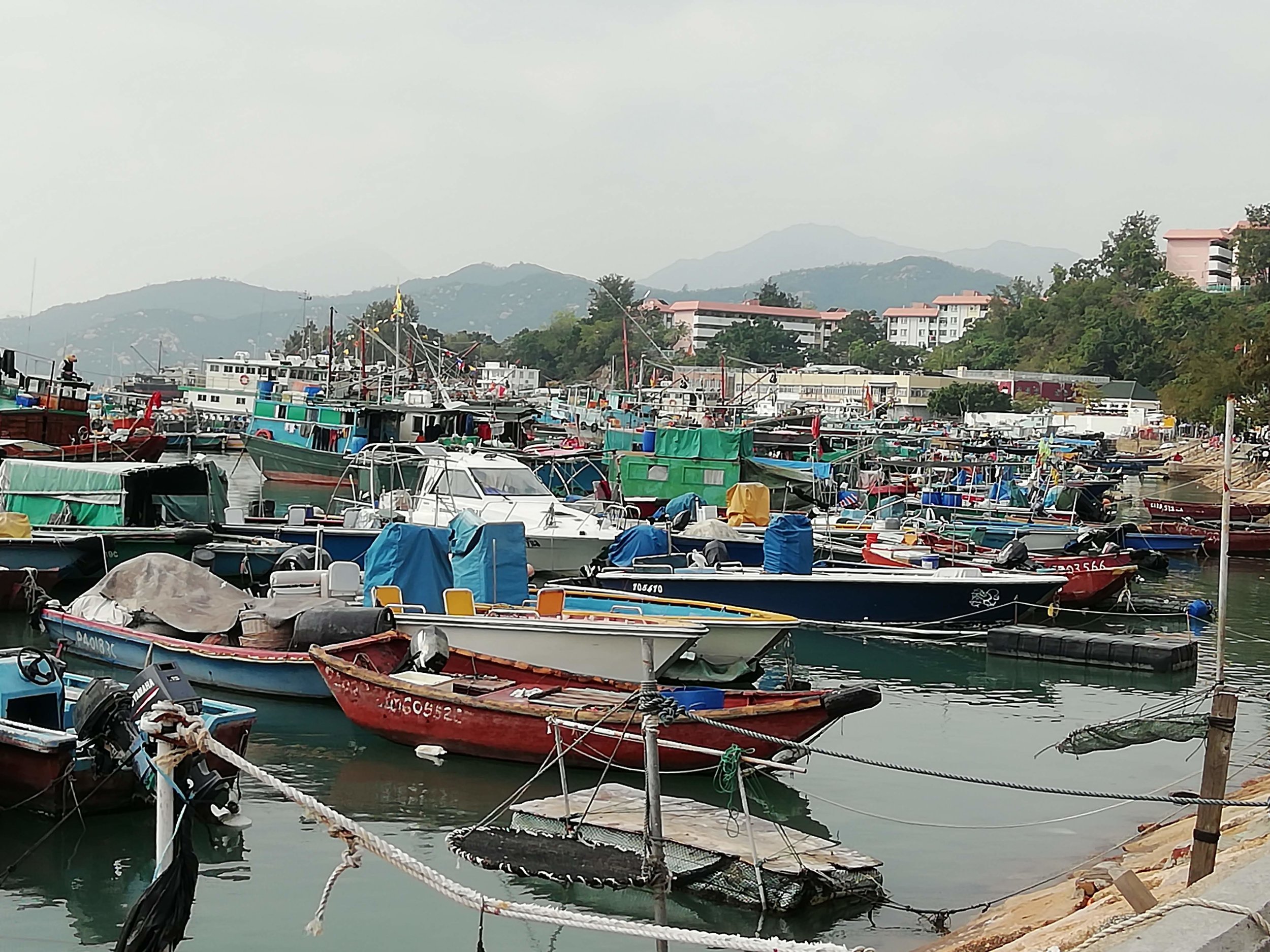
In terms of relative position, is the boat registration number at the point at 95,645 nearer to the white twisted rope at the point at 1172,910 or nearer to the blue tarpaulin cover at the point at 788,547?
the blue tarpaulin cover at the point at 788,547

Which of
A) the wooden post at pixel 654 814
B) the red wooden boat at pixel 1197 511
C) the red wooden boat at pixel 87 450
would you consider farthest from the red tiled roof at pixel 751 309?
the wooden post at pixel 654 814

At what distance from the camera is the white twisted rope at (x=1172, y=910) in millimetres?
5320

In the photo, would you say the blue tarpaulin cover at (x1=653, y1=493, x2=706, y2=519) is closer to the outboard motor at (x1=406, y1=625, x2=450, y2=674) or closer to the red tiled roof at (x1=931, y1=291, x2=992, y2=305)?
the outboard motor at (x1=406, y1=625, x2=450, y2=674)

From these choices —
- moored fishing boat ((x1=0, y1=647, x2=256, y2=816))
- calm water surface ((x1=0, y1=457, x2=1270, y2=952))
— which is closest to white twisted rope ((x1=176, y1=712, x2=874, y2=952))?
calm water surface ((x1=0, y1=457, x2=1270, y2=952))

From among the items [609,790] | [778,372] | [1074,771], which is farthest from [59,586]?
[778,372]

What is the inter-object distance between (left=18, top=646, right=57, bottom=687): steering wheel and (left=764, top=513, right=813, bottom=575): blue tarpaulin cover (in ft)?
47.6

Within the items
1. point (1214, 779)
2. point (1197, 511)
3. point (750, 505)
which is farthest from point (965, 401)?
point (1214, 779)

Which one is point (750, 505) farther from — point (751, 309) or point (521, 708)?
point (751, 309)

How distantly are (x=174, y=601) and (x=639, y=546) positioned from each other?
Answer: 9.83 m

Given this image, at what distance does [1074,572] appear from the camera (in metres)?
27.7

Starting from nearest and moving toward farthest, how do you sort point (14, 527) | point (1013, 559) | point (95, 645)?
point (95, 645)
point (14, 527)
point (1013, 559)

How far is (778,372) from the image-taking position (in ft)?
362

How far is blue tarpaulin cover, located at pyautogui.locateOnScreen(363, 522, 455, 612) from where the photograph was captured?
18359 millimetres

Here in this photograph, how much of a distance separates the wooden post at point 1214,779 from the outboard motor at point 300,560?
49.6 ft
